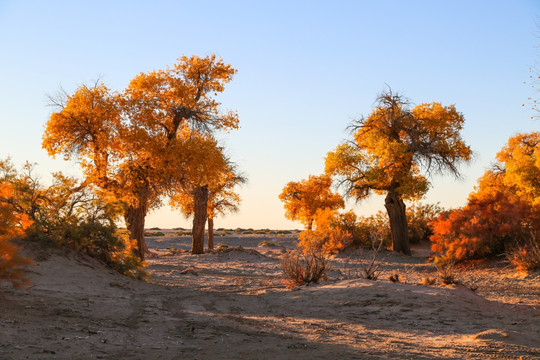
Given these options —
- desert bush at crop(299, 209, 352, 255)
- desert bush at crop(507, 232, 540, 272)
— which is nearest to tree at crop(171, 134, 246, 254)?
desert bush at crop(299, 209, 352, 255)

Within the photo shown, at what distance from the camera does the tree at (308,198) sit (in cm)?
3594

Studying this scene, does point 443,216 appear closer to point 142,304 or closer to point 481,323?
point 481,323

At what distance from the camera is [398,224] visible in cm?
2739

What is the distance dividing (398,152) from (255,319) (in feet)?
57.3

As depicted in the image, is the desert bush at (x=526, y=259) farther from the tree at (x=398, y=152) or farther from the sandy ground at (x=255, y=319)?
the tree at (x=398, y=152)

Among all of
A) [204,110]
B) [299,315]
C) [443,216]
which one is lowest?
[299,315]

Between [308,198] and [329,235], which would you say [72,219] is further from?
[308,198]

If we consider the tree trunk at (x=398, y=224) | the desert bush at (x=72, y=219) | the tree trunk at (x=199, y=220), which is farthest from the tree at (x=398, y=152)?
the desert bush at (x=72, y=219)

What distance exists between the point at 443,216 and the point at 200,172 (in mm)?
10015

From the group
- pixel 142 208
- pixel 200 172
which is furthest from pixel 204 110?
pixel 142 208

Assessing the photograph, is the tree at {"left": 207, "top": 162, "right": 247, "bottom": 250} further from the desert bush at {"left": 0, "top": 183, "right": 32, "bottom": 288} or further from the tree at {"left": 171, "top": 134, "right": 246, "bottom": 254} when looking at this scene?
the desert bush at {"left": 0, "top": 183, "right": 32, "bottom": 288}

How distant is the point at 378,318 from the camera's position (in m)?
9.88

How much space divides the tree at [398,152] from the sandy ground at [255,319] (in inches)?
431

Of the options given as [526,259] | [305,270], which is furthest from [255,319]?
[526,259]
